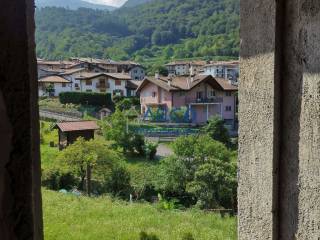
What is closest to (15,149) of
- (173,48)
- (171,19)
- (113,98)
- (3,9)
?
(3,9)

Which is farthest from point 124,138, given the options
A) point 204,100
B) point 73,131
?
point 204,100

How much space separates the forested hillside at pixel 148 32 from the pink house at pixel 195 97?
54.5 m

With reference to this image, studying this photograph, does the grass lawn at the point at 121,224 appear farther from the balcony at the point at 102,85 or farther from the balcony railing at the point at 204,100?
the balcony at the point at 102,85

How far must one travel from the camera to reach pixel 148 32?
13400 cm

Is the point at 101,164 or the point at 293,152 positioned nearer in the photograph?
the point at 293,152

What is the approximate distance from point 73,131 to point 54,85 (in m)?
26.4

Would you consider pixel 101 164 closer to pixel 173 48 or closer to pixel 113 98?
pixel 113 98

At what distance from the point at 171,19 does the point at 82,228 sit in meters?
137

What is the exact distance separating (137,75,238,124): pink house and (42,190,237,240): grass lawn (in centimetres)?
3654

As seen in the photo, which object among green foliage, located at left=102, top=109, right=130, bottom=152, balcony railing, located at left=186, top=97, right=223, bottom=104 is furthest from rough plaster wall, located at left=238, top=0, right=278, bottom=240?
balcony railing, located at left=186, top=97, right=223, bottom=104

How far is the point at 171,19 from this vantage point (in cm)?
13875

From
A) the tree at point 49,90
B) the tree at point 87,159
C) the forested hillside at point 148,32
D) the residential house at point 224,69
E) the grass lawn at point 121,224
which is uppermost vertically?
the forested hillside at point 148,32

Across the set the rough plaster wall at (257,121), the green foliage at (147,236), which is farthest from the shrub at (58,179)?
the rough plaster wall at (257,121)

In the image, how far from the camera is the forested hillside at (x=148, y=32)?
354ft
